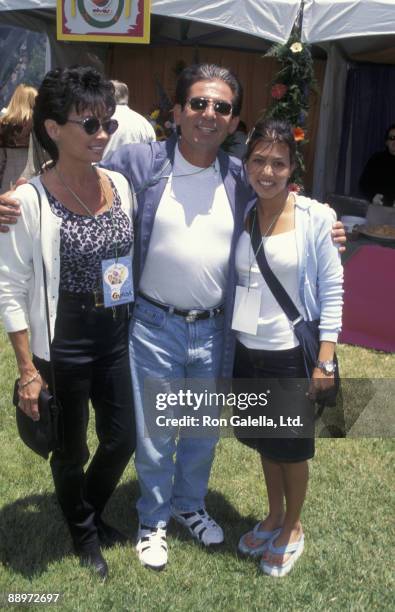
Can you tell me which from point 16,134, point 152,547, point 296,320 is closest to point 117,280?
point 296,320

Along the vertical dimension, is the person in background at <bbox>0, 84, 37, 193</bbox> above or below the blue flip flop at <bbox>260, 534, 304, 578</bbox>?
above

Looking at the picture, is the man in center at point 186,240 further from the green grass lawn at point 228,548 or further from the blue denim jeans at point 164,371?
the green grass lawn at point 228,548

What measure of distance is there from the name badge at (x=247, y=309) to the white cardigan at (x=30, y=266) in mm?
609

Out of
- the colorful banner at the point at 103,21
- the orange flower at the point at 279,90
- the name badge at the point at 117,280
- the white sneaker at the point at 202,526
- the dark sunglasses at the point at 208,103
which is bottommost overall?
the white sneaker at the point at 202,526

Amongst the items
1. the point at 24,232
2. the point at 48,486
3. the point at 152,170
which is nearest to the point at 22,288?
the point at 24,232

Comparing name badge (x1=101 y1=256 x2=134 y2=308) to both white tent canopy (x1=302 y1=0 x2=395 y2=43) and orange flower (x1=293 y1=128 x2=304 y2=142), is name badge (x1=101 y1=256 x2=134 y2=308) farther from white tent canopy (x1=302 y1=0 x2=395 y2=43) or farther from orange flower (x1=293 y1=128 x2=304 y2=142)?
white tent canopy (x1=302 y1=0 x2=395 y2=43)

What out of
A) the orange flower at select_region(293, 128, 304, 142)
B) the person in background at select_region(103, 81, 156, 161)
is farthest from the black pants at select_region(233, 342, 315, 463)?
the orange flower at select_region(293, 128, 304, 142)

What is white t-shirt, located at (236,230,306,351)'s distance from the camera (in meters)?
2.10

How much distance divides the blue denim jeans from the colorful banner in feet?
14.2

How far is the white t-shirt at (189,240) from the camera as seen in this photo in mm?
2143

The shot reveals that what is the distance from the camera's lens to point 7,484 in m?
2.94

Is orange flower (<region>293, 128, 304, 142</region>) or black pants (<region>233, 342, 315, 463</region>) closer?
black pants (<region>233, 342, 315, 463</region>)

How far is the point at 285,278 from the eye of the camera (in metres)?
2.12

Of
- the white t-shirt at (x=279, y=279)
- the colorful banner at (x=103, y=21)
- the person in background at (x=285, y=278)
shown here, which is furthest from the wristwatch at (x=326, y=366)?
the colorful banner at (x=103, y=21)
